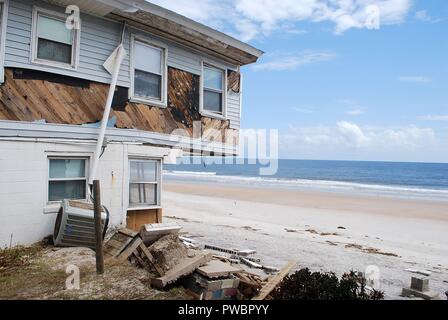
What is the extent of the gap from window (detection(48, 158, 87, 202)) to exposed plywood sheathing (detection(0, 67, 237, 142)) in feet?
3.41

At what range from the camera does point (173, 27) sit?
10.3m

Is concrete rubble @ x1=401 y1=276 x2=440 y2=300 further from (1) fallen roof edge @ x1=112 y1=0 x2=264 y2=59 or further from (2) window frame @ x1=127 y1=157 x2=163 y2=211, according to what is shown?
(1) fallen roof edge @ x1=112 y1=0 x2=264 y2=59

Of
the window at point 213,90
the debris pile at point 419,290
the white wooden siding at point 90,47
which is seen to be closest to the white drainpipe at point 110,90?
the white wooden siding at point 90,47

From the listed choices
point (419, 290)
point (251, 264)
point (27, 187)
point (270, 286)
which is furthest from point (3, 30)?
point (419, 290)

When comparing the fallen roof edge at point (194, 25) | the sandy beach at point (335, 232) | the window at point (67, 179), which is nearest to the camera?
the window at point (67, 179)

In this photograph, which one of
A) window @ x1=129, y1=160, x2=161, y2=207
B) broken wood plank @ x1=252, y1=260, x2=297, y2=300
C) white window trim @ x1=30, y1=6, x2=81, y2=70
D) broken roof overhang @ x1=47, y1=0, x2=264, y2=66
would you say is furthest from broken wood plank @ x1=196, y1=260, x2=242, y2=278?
broken roof overhang @ x1=47, y1=0, x2=264, y2=66

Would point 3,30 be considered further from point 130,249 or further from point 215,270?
point 215,270

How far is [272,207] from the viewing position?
978 inches

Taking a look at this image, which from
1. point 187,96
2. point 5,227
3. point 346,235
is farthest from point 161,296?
point 346,235

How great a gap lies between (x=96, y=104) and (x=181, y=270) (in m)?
5.18

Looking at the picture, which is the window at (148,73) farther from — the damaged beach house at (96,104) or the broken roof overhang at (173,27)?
the broken roof overhang at (173,27)

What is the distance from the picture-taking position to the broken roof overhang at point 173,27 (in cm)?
892

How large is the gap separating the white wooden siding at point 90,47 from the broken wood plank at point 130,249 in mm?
4458
